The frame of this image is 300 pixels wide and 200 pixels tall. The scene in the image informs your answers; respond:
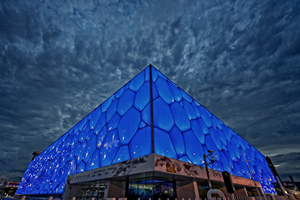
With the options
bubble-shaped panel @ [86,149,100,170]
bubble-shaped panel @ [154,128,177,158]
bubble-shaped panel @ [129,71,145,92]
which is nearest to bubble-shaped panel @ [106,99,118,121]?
bubble-shaped panel @ [129,71,145,92]

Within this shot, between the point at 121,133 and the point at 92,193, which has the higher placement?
the point at 121,133

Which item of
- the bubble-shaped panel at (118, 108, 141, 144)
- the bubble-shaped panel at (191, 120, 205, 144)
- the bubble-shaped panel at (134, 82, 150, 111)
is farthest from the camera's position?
the bubble-shaped panel at (191, 120, 205, 144)

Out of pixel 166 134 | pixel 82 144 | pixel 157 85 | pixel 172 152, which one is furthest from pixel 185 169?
pixel 82 144

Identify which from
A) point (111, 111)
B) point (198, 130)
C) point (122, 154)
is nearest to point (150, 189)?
point (122, 154)

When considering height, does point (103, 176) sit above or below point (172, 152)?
Answer: below

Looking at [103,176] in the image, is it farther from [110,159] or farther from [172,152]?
[172,152]

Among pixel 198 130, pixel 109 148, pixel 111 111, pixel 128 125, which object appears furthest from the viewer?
pixel 111 111

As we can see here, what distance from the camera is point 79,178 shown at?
1240 cm

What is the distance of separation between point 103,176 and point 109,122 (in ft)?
16.9

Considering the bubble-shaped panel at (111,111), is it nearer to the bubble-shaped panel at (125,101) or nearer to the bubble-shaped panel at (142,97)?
the bubble-shaped panel at (125,101)

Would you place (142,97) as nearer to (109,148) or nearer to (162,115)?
(162,115)

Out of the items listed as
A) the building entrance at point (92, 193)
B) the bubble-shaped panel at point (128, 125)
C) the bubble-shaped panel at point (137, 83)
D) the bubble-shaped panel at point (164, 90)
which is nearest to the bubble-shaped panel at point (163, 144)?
the bubble-shaped panel at point (128, 125)

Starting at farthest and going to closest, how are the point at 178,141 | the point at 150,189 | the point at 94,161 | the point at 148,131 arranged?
the point at 94,161
the point at 150,189
the point at 178,141
the point at 148,131

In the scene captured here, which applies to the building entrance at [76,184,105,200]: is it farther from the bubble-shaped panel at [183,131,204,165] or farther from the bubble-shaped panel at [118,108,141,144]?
the bubble-shaped panel at [183,131,204,165]
